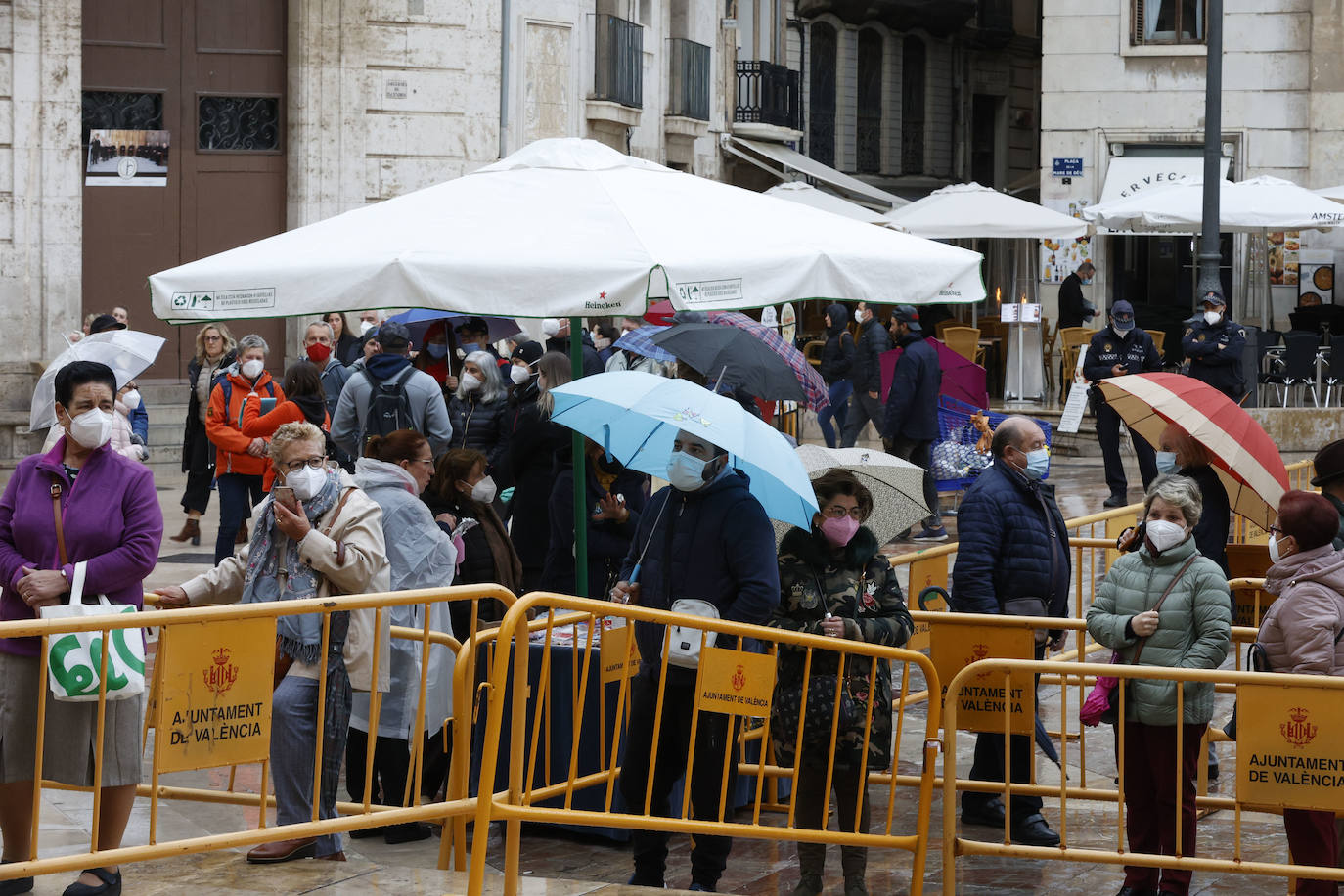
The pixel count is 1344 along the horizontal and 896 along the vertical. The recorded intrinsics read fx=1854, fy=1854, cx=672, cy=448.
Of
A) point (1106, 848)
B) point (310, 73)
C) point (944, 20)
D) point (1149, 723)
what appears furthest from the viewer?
point (944, 20)

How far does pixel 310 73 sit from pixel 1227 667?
46.5 feet

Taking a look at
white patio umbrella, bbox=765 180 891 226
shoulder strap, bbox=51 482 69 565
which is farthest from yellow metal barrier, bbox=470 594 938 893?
white patio umbrella, bbox=765 180 891 226

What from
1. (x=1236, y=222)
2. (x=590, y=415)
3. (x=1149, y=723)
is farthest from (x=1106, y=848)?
(x=1236, y=222)

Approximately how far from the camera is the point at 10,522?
20.5 feet

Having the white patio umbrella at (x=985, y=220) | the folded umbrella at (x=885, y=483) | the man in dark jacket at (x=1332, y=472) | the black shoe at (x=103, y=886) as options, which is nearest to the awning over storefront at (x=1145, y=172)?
the white patio umbrella at (x=985, y=220)

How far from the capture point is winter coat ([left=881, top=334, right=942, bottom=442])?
15.5m

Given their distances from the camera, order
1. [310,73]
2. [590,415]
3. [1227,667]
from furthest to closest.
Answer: [310,73] < [1227,667] < [590,415]

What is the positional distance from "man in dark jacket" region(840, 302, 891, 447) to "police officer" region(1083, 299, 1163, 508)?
1.92 metres

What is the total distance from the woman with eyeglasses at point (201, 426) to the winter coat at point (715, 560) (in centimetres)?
689

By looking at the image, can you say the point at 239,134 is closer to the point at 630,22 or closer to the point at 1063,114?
the point at 630,22

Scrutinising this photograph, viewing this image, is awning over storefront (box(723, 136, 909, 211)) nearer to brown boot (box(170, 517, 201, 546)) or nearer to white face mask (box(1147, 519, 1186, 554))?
brown boot (box(170, 517, 201, 546))

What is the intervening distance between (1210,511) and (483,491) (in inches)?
135

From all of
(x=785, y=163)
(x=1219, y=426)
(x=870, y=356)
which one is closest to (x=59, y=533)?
(x=1219, y=426)

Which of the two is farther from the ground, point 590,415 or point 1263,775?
point 590,415
